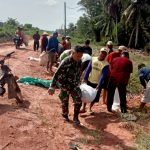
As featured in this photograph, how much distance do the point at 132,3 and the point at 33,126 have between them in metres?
35.9

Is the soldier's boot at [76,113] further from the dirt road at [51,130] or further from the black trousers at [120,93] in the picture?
the black trousers at [120,93]

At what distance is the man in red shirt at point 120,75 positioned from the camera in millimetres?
9914

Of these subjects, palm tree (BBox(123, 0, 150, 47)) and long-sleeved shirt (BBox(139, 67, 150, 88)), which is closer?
long-sleeved shirt (BBox(139, 67, 150, 88))

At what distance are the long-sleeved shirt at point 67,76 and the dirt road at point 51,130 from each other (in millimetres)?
841

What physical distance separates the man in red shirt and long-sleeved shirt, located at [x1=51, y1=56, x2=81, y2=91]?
6.53ft

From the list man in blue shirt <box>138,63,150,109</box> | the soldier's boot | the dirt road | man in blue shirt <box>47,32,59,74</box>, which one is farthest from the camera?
man in blue shirt <box>47,32,59,74</box>

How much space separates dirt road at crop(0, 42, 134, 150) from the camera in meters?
7.14

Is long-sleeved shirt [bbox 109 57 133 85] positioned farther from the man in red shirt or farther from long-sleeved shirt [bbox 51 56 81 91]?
long-sleeved shirt [bbox 51 56 81 91]

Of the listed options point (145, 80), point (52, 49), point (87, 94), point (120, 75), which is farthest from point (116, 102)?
point (52, 49)

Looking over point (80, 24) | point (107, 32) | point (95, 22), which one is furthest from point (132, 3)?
point (80, 24)

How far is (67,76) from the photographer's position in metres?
8.14

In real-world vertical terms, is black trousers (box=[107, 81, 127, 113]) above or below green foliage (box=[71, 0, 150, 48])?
below

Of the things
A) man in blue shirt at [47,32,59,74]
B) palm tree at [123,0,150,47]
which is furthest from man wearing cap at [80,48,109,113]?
palm tree at [123,0,150,47]

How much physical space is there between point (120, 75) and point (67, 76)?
2.20 meters
